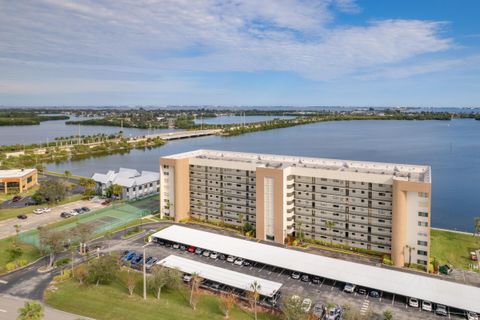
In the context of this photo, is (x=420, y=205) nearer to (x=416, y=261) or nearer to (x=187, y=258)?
(x=416, y=261)

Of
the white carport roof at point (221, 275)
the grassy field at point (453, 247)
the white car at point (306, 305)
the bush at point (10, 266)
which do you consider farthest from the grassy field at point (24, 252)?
the grassy field at point (453, 247)

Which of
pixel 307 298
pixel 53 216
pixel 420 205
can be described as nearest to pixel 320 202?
pixel 420 205

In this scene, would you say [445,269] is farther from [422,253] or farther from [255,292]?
[255,292]

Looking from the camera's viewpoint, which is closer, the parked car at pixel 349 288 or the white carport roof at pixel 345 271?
the white carport roof at pixel 345 271

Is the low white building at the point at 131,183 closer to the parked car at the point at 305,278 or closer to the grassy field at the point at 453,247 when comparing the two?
the parked car at the point at 305,278

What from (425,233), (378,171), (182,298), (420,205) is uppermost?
(378,171)

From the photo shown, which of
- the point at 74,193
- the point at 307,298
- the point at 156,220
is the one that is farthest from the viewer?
the point at 74,193

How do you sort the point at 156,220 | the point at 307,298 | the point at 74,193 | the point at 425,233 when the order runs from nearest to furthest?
the point at 307,298
the point at 425,233
the point at 156,220
the point at 74,193

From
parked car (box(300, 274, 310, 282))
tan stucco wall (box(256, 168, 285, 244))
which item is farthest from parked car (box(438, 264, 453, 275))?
tan stucco wall (box(256, 168, 285, 244))
